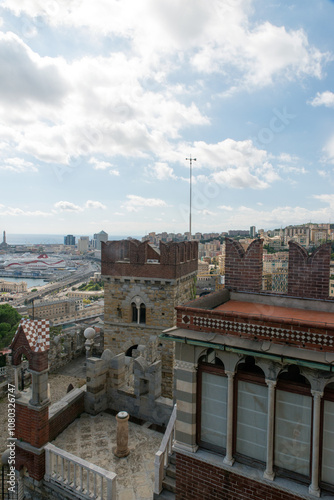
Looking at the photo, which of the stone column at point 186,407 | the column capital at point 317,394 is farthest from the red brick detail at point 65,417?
the column capital at point 317,394

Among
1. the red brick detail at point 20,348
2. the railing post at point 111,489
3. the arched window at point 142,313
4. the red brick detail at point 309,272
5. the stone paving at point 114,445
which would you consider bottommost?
the stone paving at point 114,445

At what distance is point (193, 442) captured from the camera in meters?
7.00

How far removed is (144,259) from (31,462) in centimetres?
991

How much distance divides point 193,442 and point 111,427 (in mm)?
5240

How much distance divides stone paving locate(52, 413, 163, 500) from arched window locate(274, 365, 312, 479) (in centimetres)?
440

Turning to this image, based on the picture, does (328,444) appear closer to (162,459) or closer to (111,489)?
(162,459)

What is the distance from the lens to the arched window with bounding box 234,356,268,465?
6363mm

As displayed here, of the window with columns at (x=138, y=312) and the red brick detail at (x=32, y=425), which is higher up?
the window with columns at (x=138, y=312)

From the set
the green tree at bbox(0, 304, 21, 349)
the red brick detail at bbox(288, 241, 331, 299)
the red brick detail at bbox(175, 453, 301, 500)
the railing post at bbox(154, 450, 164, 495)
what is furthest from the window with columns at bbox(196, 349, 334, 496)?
the green tree at bbox(0, 304, 21, 349)

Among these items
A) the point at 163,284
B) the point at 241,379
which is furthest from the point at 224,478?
the point at 163,284

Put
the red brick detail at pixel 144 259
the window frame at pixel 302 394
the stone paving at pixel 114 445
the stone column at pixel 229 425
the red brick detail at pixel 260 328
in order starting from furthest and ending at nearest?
1. the red brick detail at pixel 144 259
2. the stone paving at pixel 114 445
3. the stone column at pixel 229 425
4. the window frame at pixel 302 394
5. the red brick detail at pixel 260 328

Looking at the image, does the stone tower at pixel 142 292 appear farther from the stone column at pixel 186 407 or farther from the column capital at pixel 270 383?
the column capital at pixel 270 383

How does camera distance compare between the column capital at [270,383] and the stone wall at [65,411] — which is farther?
the stone wall at [65,411]

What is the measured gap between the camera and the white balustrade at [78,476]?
798 centimetres
